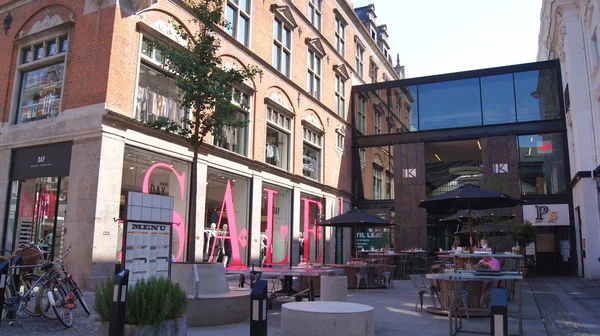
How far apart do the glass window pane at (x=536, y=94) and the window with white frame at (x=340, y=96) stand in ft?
32.7

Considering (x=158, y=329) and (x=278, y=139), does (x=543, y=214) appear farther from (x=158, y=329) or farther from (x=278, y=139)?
(x=158, y=329)

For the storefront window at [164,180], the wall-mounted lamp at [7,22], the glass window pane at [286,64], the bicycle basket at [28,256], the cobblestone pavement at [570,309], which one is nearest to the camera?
the cobblestone pavement at [570,309]

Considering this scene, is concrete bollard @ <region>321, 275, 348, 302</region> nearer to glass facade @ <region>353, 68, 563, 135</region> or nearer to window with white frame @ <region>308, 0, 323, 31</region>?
window with white frame @ <region>308, 0, 323, 31</region>

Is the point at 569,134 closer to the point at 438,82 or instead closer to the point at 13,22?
the point at 438,82

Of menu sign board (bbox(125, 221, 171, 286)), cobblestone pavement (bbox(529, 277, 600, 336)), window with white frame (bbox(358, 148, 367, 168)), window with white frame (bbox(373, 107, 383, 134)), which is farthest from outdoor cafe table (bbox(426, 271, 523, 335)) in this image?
window with white frame (bbox(373, 107, 383, 134))

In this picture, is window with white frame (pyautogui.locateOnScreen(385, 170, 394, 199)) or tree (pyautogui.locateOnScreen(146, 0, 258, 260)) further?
window with white frame (pyautogui.locateOnScreen(385, 170, 394, 199))

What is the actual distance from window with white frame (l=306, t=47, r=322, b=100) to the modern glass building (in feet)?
16.9

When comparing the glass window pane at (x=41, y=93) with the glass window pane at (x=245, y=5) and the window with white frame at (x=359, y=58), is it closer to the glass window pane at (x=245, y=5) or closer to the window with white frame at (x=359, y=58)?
the glass window pane at (x=245, y=5)

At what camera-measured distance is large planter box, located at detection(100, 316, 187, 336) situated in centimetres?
546

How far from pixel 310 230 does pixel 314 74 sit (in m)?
8.58

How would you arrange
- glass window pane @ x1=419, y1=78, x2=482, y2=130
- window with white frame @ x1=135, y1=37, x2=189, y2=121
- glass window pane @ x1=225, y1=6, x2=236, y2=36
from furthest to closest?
glass window pane @ x1=419, y1=78, x2=482, y2=130 → glass window pane @ x1=225, y1=6, x2=236, y2=36 → window with white frame @ x1=135, y1=37, x2=189, y2=121

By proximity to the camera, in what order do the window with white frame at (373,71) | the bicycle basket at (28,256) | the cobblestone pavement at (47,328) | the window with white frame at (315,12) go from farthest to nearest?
the window with white frame at (373,71) < the window with white frame at (315,12) < the bicycle basket at (28,256) < the cobblestone pavement at (47,328)

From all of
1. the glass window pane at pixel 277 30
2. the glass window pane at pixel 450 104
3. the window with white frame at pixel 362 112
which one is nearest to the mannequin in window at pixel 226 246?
the glass window pane at pixel 277 30

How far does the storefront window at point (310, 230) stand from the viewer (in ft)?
79.5
